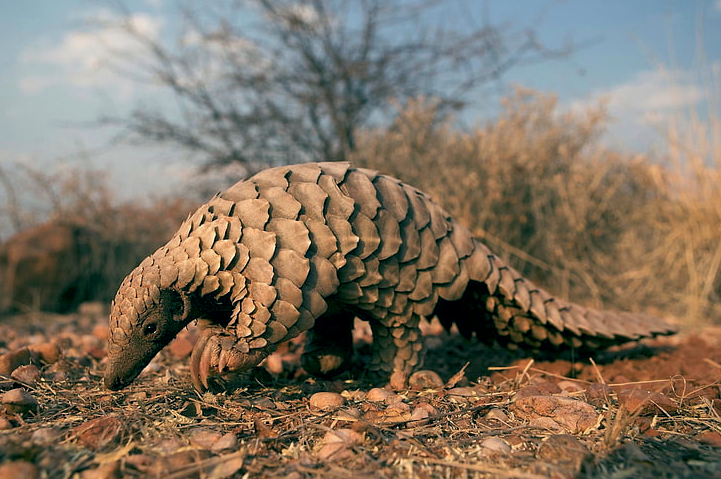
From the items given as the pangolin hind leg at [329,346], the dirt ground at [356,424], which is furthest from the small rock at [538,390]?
the pangolin hind leg at [329,346]

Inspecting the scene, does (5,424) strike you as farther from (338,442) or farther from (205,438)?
(338,442)

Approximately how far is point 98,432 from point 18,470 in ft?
1.31

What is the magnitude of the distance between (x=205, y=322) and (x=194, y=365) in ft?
1.06

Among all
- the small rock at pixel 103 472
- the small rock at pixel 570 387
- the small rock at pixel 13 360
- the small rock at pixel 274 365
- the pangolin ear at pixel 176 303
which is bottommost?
the small rock at pixel 570 387

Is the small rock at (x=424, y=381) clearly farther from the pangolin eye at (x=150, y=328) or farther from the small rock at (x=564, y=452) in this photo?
the pangolin eye at (x=150, y=328)

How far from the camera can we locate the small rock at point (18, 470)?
1.52 m

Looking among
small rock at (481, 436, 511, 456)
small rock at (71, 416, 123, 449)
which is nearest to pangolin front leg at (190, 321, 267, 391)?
small rock at (71, 416, 123, 449)

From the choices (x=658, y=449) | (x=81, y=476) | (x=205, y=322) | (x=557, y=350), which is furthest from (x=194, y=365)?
(x=557, y=350)

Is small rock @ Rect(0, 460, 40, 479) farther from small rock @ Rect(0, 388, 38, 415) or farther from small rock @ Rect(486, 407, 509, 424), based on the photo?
small rock @ Rect(486, 407, 509, 424)

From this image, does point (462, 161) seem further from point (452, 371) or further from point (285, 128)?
point (285, 128)

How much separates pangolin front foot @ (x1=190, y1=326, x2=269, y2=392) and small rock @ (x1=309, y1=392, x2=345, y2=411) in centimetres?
32

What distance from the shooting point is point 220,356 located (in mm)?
2340

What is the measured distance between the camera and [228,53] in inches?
357

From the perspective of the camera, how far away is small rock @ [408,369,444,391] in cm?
286
